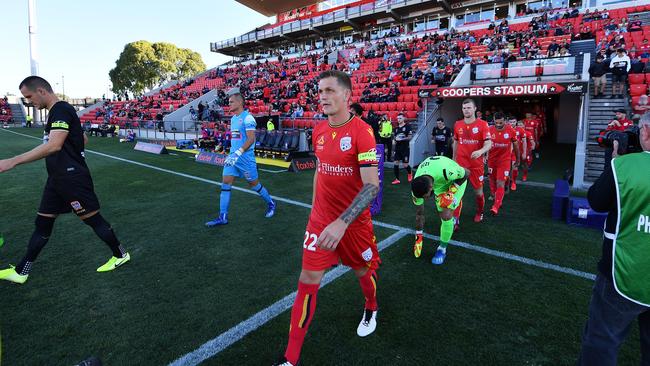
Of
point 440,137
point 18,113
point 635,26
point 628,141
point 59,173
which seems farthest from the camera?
point 18,113

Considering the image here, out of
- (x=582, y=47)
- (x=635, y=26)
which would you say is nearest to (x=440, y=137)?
(x=582, y=47)

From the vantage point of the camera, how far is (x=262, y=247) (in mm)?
5055

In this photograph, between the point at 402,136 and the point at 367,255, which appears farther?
the point at 402,136

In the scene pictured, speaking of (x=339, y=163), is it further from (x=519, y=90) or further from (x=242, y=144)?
(x=519, y=90)

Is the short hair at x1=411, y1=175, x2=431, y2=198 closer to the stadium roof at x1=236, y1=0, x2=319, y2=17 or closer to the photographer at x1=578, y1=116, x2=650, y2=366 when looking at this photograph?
the photographer at x1=578, y1=116, x2=650, y2=366

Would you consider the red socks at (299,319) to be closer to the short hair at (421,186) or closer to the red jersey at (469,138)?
the short hair at (421,186)

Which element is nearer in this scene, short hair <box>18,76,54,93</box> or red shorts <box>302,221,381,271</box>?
red shorts <box>302,221,381,271</box>

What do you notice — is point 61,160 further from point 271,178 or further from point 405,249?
point 271,178

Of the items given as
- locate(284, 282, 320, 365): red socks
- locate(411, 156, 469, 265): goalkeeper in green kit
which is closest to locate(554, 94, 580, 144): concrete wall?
locate(411, 156, 469, 265): goalkeeper in green kit

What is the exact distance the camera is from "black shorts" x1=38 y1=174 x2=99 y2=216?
12.6 ft

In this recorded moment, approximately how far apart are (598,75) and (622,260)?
46.4ft

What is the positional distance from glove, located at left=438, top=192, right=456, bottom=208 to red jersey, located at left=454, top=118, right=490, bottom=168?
189 cm

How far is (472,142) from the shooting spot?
5.97 metres

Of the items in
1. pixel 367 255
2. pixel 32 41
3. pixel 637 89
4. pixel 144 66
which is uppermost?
pixel 144 66
